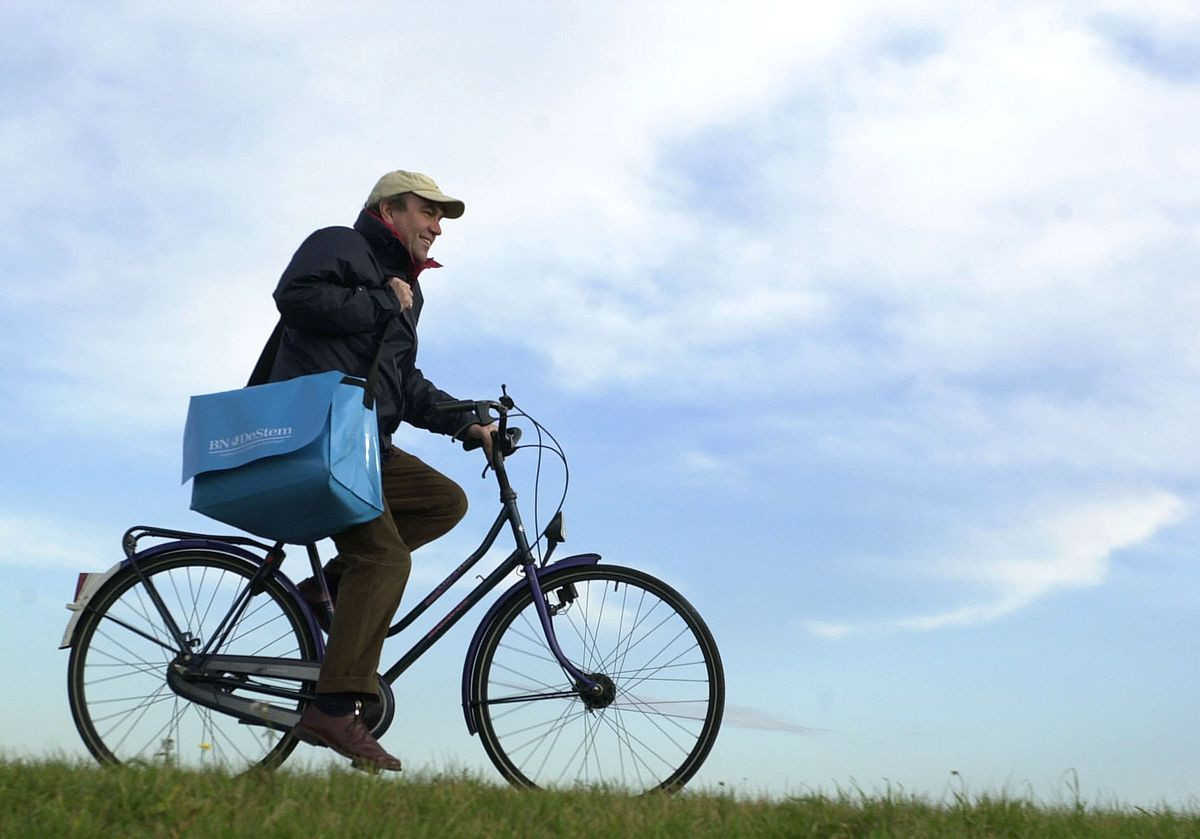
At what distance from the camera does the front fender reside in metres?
6.20

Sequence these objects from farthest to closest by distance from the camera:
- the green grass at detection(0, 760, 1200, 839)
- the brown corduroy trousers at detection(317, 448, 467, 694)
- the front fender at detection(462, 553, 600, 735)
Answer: the front fender at detection(462, 553, 600, 735)
the brown corduroy trousers at detection(317, 448, 467, 694)
the green grass at detection(0, 760, 1200, 839)

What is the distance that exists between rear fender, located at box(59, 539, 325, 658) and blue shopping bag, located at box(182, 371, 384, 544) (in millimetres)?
369

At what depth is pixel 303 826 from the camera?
478 centimetres

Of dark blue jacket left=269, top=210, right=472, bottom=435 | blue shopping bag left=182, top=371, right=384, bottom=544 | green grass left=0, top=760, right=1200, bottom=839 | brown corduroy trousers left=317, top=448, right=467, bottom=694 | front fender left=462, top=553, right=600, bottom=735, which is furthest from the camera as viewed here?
front fender left=462, top=553, right=600, bottom=735

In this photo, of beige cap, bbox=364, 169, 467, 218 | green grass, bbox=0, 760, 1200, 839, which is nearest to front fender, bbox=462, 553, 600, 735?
green grass, bbox=0, 760, 1200, 839

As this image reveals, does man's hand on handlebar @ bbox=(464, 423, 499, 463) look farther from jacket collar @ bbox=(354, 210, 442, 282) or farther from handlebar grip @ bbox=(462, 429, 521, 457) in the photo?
jacket collar @ bbox=(354, 210, 442, 282)

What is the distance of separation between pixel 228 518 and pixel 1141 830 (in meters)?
4.42

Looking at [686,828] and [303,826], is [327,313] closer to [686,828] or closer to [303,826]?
[303,826]

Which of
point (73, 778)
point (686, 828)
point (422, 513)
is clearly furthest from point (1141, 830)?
point (73, 778)

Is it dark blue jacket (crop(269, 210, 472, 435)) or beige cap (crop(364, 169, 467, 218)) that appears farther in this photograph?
beige cap (crop(364, 169, 467, 218))

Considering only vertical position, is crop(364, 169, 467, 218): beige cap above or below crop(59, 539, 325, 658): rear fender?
above

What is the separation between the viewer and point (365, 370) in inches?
237

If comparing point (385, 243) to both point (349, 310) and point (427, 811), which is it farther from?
point (427, 811)

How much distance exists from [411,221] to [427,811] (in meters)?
2.82
